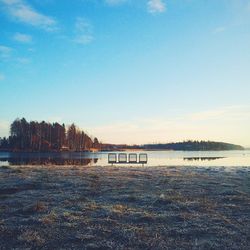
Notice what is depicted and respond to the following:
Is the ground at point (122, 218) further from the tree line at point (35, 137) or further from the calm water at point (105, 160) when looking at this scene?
the tree line at point (35, 137)

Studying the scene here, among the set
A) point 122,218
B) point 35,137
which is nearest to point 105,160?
point 122,218

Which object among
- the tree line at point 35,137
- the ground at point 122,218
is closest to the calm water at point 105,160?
the ground at point 122,218

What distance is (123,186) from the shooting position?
18859 millimetres

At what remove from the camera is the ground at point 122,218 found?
28.3 feet

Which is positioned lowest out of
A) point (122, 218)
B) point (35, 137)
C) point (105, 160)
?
point (122, 218)

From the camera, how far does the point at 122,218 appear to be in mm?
11164

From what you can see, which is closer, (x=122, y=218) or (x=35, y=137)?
(x=122, y=218)

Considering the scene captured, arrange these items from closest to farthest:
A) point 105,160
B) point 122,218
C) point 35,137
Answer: point 122,218, point 105,160, point 35,137

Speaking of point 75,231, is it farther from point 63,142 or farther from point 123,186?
point 63,142

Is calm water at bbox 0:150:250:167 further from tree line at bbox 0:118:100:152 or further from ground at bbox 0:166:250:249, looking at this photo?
tree line at bbox 0:118:100:152

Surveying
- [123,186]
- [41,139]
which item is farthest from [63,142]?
[123,186]

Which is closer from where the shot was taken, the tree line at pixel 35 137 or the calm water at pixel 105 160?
the calm water at pixel 105 160

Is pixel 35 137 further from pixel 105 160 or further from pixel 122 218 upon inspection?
pixel 122 218

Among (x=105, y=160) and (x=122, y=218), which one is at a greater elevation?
(x=105, y=160)
